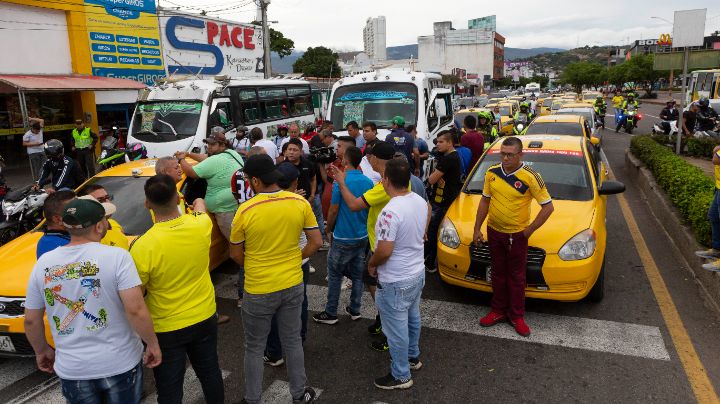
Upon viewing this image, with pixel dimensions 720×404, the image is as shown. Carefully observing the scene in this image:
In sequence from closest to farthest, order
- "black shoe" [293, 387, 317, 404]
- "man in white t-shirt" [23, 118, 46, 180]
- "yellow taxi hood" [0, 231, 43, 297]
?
"black shoe" [293, 387, 317, 404], "yellow taxi hood" [0, 231, 43, 297], "man in white t-shirt" [23, 118, 46, 180]

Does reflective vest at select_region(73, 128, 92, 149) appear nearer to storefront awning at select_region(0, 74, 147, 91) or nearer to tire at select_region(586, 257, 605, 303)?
storefront awning at select_region(0, 74, 147, 91)

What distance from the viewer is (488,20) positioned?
17588cm

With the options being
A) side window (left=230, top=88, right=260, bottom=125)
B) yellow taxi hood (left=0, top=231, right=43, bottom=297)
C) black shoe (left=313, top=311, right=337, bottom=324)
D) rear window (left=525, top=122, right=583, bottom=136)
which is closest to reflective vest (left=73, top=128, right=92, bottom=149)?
side window (left=230, top=88, right=260, bottom=125)

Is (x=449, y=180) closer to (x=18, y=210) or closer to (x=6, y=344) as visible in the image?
(x=6, y=344)

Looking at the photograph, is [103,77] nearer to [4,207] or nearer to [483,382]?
[4,207]

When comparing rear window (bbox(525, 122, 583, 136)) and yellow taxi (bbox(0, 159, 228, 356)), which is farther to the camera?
rear window (bbox(525, 122, 583, 136))

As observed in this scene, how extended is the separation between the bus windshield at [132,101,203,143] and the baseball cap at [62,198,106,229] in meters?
9.52

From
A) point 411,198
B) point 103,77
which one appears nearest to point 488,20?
point 103,77

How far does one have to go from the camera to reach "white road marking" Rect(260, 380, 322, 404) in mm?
3705

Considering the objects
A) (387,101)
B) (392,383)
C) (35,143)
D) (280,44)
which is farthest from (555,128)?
(280,44)

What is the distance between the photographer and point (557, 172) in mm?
6004

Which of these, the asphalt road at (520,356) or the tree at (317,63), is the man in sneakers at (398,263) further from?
the tree at (317,63)

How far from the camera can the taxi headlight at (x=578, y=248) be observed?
467 cm

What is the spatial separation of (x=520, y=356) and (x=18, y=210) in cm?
708
